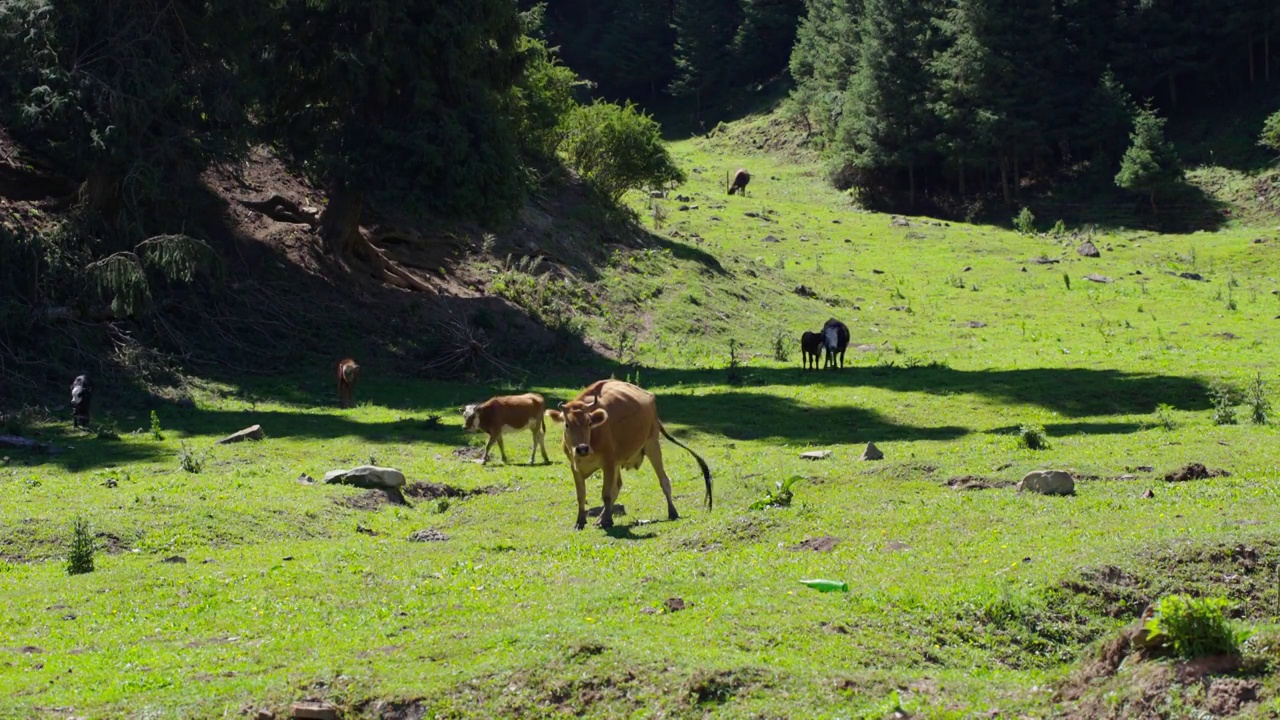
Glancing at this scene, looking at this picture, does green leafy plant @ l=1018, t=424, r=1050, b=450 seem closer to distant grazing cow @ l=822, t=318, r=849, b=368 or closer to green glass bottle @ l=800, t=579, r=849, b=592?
green glass bottle @ l=800, t=579, r=849, b=592

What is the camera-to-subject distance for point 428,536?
58.2ft

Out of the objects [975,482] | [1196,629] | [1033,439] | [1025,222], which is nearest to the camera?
[1196,629]

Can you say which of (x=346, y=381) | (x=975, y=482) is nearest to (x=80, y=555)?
(x=975, y=482)

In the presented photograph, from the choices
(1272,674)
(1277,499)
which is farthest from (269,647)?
(1277,499)

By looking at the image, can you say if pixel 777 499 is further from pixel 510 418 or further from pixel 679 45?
pixel 679 45

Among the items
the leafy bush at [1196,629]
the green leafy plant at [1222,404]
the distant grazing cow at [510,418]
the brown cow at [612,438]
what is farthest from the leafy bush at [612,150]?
the leafy bush at [1196,629]

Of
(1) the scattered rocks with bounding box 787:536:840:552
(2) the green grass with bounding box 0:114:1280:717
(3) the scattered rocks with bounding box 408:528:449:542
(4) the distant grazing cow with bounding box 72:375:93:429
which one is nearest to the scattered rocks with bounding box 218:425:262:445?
(2) the green grass with bounding box 0:114:1280:717

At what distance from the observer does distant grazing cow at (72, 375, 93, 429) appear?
2675cm

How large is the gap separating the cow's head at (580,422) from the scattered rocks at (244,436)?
10.7m

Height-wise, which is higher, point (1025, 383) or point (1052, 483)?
point (1025, 383)

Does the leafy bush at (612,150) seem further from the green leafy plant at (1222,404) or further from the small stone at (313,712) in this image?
the small stone at (313,712)

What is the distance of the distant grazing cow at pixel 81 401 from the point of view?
1053 inches

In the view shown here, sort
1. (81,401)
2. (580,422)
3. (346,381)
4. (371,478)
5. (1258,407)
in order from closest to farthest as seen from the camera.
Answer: (580,422)
(371,478)
(1258,407)
(81,401)
(346,381)

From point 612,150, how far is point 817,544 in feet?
127
